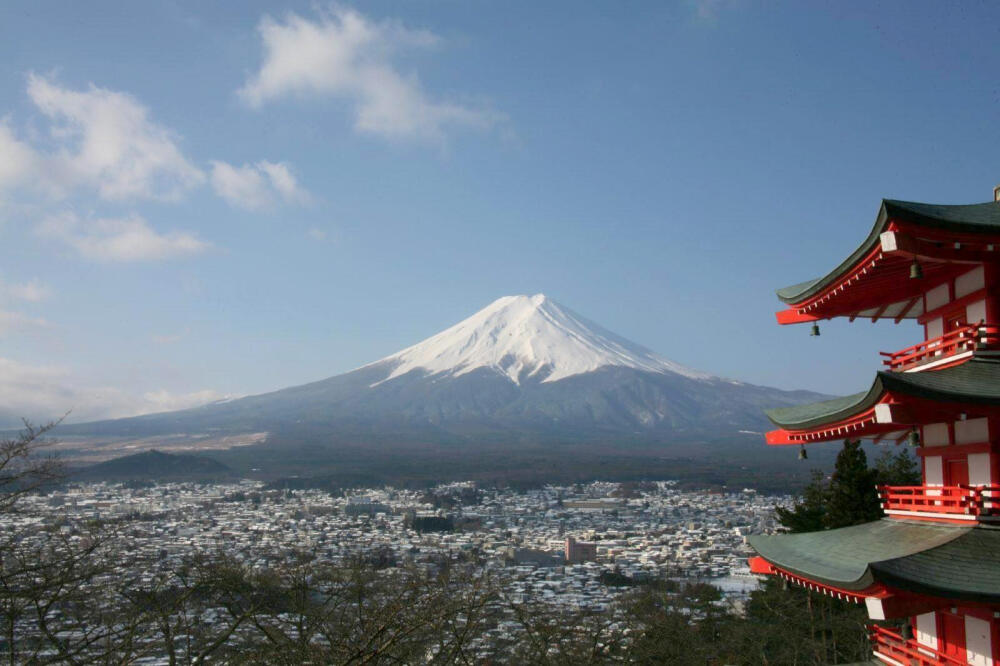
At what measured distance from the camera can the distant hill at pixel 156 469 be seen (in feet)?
174

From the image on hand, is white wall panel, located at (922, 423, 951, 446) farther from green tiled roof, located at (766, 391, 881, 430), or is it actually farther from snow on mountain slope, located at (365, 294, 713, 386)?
snow on mountain slope, located at (365, 294, 713, 386)

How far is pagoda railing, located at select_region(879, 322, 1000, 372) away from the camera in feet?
20.5

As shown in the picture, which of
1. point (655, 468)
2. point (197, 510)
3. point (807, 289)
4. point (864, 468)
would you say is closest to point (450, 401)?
point (655, 468)

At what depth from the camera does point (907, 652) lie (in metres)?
7.34

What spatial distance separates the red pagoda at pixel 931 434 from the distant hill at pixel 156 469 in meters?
53.3

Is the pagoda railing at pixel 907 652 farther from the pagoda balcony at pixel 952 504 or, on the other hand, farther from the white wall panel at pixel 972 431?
the white wall panel at pixel 972 431

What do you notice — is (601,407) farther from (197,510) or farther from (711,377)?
(197,510)

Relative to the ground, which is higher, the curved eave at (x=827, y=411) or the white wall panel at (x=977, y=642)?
the curved eave at (x=827, y=411)

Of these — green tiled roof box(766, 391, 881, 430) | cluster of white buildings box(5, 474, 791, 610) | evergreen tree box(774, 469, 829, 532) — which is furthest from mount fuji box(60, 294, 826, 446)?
green tiled roof box(766, 391, 881, 430)

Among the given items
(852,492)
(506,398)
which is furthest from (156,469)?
(506,398)

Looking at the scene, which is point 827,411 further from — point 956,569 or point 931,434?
point 956,569

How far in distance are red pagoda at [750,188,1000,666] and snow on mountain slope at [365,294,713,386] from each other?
119101mm

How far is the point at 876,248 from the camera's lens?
6422mm

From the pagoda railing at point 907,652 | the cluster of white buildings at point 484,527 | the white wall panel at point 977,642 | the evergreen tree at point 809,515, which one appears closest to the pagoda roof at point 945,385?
the white wall panel at point 977,642
